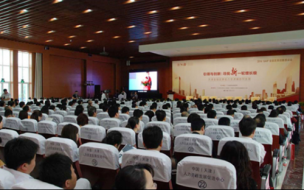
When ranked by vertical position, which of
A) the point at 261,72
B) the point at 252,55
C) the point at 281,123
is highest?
the point at 252,55

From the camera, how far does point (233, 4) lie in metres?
7.48

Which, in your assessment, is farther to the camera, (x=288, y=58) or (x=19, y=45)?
(x=288, y=58)

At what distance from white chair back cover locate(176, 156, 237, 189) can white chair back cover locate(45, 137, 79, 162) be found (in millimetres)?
1186

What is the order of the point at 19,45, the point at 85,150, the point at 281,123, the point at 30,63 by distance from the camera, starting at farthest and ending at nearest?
the point at 30,63 < the point at 19,45 < the point at 281,123 < the point at 85,150

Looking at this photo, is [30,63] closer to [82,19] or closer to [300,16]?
[82,19]

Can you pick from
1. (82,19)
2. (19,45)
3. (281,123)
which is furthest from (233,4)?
(19,45)

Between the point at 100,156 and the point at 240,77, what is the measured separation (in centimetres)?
1579

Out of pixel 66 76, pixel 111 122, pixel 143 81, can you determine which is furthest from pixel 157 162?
pixel 143 81

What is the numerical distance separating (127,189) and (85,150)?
3.30 ft

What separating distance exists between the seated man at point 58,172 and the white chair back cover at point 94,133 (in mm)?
1581

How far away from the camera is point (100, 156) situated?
212 cm

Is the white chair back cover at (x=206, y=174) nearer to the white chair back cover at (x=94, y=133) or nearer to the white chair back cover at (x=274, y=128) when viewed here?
the white chair back cover at (x=94, y=133)

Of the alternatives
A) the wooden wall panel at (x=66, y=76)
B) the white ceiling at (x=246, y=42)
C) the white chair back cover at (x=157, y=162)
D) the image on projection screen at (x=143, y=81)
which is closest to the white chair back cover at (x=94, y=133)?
the white chair back cover at (x=157, y=162)

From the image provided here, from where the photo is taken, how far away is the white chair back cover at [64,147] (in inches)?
92.6
